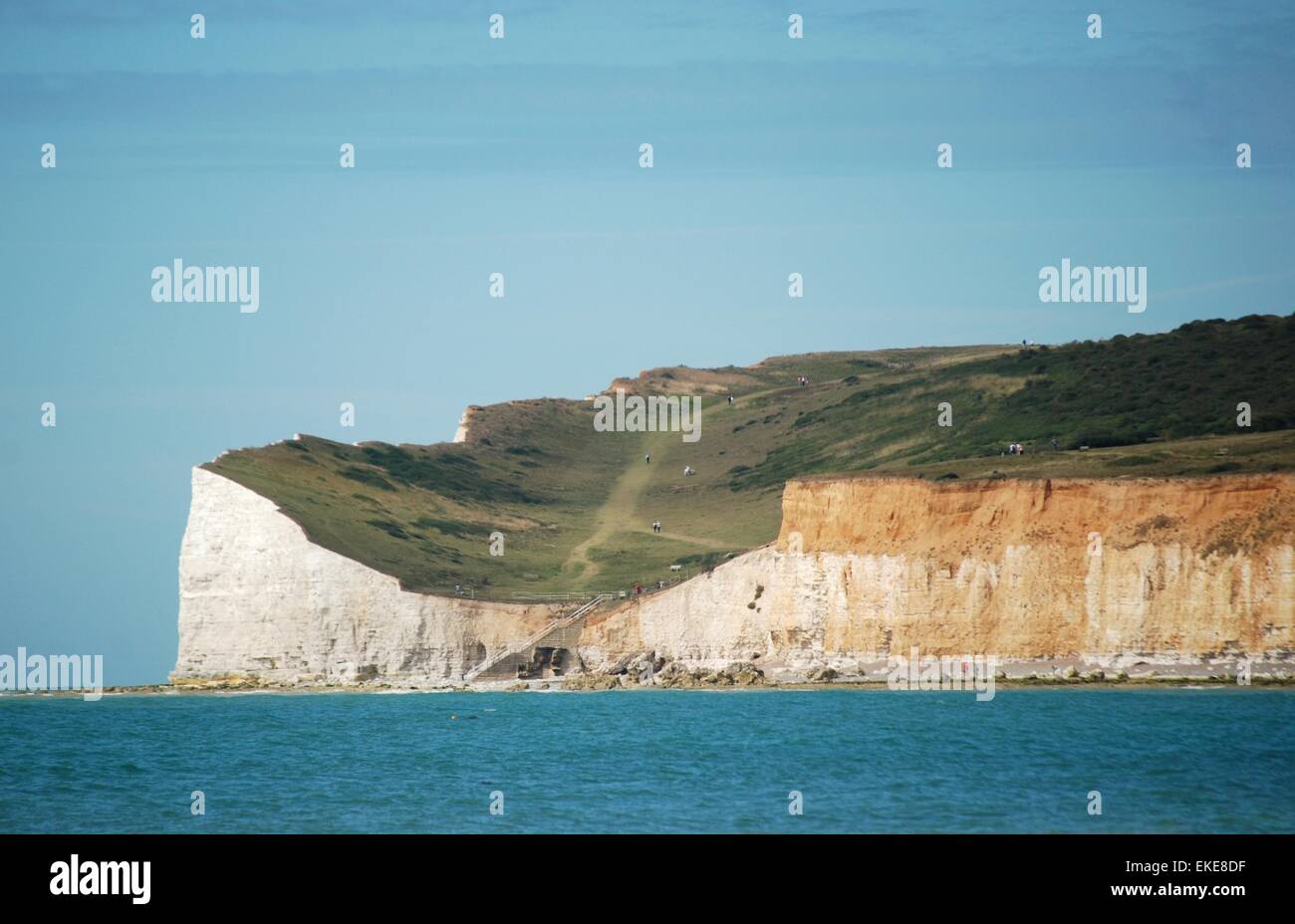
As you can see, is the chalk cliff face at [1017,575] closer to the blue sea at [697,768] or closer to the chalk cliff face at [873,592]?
the chalk cliff face at [873,592]

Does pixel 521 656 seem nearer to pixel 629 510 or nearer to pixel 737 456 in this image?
pixel 629 510

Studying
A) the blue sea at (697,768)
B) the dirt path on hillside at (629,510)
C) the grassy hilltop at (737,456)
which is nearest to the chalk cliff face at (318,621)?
the grassy hilltop at (737,456)

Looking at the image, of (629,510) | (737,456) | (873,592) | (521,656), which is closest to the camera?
(873,592)

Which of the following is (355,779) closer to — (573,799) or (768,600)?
(573,799)

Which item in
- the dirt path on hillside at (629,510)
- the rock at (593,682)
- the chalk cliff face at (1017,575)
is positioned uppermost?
the dirt path on hillside at (629,510)

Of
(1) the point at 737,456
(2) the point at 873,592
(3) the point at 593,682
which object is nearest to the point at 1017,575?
(2) the point at 873,592
